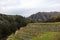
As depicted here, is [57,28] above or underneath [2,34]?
above

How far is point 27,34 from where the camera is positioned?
2741 cm

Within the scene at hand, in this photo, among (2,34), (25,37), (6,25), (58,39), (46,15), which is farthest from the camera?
(46,15)

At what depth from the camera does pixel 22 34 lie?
2728 cm

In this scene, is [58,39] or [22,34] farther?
[22,34]

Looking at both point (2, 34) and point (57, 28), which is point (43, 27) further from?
point (2, 34)

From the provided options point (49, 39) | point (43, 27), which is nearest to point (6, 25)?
point (43, 27)

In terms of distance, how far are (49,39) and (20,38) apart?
7.93 metres

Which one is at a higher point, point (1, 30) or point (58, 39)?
point (58, 39)

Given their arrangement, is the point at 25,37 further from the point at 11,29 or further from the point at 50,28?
the point at 11,29

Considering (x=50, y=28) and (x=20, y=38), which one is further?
(x=50, y=28)

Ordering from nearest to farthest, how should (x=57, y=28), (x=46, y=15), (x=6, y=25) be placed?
(x=57, y=28) → (x=6, y=25) → (x=46, y=15)

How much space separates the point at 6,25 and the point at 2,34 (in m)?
6.20

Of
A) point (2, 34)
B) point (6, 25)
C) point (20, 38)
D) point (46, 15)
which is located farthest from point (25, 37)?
point (46, 15)

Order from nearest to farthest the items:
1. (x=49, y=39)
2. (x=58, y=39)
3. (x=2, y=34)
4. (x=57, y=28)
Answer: (x=58, y=39)
(x=49, y=39)
(x=57, y=28)
(x=2, y=34)
